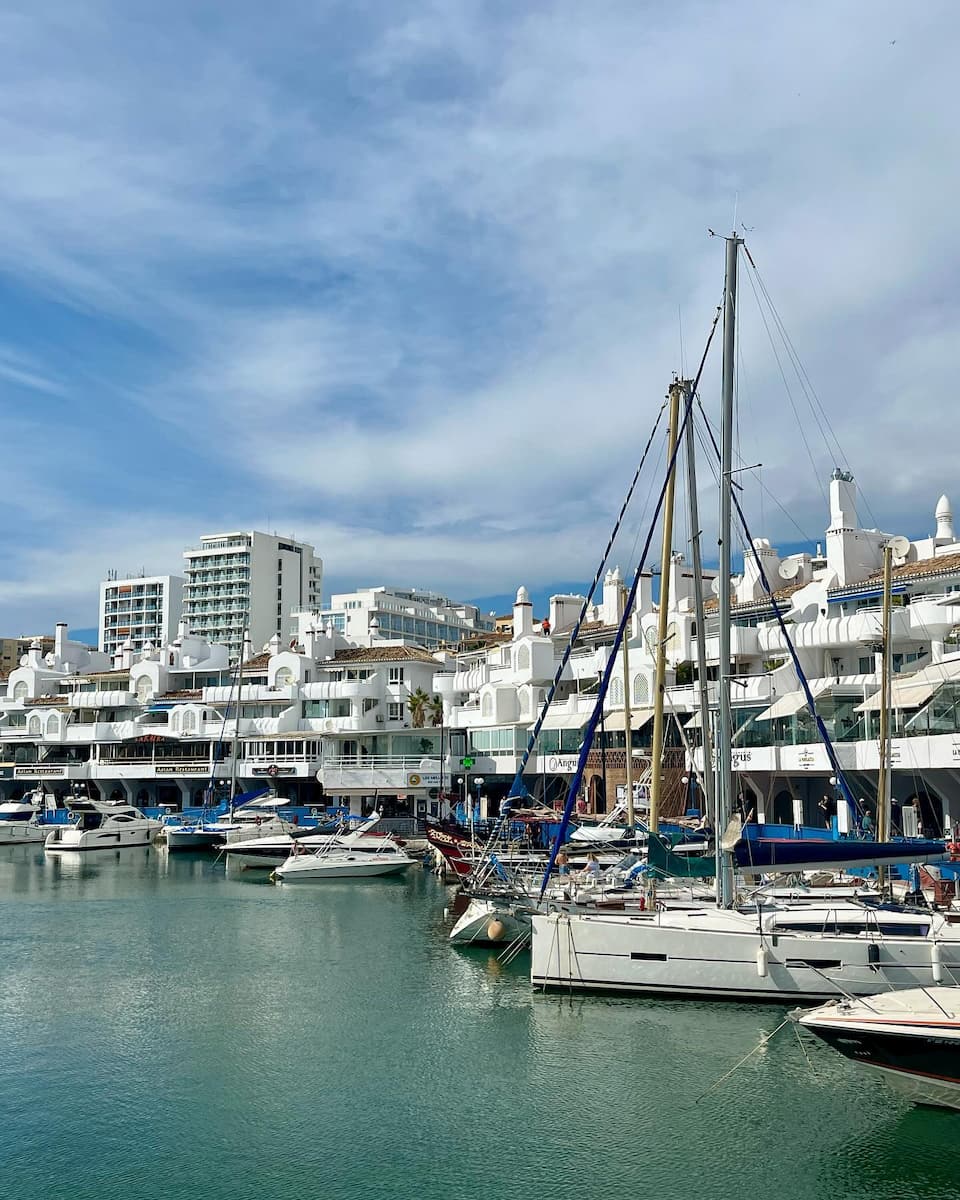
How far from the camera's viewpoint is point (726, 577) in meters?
29.8

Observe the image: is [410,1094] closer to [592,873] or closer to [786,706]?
[592,873]

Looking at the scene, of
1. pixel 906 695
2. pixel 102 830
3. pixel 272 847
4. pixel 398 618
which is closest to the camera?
pixel 906 695

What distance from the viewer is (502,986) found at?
103ft

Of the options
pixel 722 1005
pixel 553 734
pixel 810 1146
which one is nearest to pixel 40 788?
pixel 553 734

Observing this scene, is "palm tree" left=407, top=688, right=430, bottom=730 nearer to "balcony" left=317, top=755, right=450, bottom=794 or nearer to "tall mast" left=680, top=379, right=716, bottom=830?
"balcony" left=317, top=755, right=450, bottom=794

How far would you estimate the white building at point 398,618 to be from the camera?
119 m

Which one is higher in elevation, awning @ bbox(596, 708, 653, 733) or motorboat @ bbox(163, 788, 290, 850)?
awning @ bbox(596, 708, 653, 733)

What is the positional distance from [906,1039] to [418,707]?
7298 centimetres

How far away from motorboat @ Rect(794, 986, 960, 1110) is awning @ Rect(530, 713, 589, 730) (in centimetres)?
4925

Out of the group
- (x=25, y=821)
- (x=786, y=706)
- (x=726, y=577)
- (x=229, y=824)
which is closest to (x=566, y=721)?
(x=786, y=706)

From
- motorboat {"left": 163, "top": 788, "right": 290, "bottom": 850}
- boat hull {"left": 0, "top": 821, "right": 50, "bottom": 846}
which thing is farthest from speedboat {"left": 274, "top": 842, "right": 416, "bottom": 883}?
boat hull {"left": 0, "top": 821, "right": 50, "bottom": 846}

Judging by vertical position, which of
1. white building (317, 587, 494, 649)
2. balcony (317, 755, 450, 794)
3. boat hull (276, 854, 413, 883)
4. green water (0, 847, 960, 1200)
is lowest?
green water (0, 847, 960, 1200)

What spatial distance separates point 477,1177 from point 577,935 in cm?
1093

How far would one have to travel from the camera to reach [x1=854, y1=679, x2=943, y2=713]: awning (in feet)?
149
